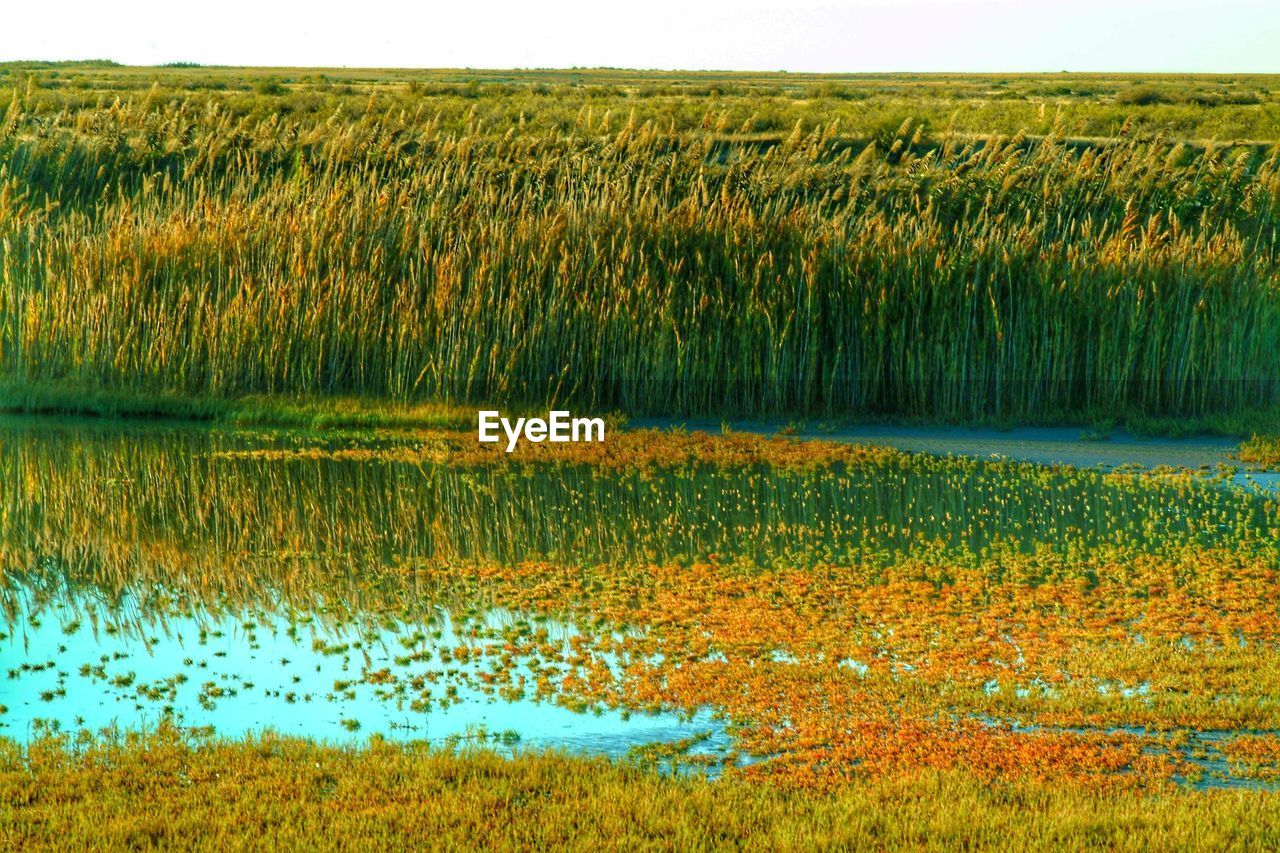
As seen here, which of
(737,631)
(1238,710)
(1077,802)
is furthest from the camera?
(737,631)

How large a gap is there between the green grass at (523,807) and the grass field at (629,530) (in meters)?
0.02

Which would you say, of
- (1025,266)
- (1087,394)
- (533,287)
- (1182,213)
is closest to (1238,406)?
(1087,394)

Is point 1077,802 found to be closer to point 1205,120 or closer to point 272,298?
point 272,298

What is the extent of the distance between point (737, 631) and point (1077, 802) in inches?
90.5

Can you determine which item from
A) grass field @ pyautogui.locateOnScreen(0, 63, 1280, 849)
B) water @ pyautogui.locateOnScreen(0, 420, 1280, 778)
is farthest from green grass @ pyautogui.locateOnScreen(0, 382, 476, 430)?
water @ pyautogui.locateOnScreen(0, 420, 1280, 778)

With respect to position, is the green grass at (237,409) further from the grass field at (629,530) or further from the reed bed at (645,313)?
the reed bed at (645,313)

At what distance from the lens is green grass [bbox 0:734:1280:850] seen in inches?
163

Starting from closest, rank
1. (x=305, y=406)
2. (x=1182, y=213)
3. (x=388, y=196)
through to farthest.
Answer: (x=305, y=406) → (x=388, y=196) → (x=1182, y=213)

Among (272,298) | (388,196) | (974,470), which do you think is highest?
(388,196)

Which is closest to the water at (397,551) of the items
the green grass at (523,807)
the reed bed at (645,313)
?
the green grass at (523,807)

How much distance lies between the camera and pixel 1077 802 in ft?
14.6

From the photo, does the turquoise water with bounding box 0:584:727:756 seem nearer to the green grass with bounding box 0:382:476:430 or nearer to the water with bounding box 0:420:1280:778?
the water with bounding box 0:420:1280:778

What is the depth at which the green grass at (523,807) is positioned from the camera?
4.14m

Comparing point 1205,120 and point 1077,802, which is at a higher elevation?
point 1205,120
